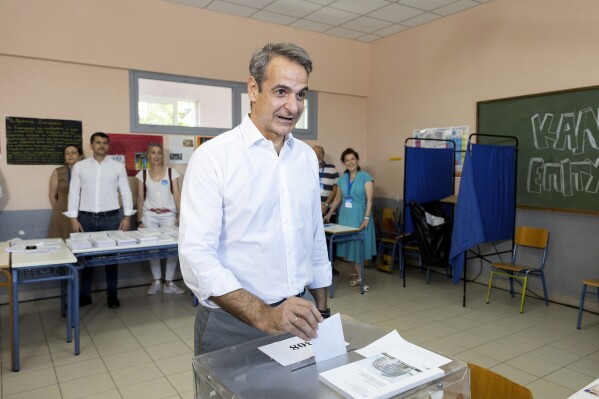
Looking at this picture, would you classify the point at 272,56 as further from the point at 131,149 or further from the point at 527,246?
the point at 527,246

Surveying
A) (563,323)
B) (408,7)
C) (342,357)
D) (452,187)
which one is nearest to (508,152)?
(452,187)

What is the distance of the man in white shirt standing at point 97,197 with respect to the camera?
14.0ft

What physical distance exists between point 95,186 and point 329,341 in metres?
3.90

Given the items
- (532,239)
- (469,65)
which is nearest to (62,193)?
(469,65)

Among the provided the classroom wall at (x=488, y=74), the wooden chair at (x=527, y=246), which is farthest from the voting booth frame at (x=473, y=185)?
the classroom wall at (x=488, y=74)

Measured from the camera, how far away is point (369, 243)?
527 cm

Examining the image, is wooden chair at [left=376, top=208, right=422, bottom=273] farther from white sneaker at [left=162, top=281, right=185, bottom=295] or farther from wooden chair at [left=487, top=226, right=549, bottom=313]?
white sneaker at [left=162, top=281, right=185, bottom=295]

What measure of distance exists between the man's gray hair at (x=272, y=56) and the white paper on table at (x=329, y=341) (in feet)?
2.27

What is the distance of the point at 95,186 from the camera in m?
4.32

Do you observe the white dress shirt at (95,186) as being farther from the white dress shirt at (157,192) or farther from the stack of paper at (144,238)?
the stack of paper at (144,238)

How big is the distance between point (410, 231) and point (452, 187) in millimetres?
846

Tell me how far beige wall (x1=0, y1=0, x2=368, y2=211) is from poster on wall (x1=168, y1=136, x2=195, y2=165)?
0.16 meters

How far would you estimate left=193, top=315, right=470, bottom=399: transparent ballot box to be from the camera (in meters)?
0.94

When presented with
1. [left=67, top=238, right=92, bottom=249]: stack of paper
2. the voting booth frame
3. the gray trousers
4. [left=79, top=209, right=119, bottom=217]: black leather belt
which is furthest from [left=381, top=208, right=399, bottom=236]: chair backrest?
the gray trousers
